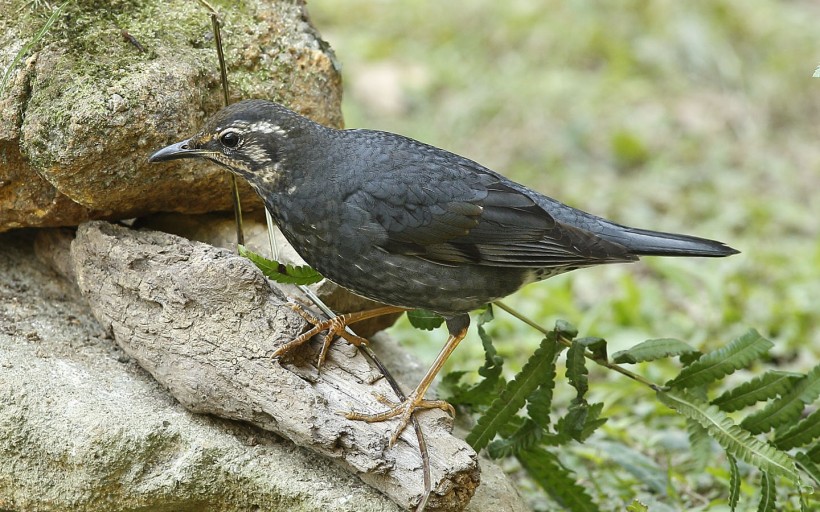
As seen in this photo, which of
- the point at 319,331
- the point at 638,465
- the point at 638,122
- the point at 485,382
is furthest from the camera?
the point at 638,122

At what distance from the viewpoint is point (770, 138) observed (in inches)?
381

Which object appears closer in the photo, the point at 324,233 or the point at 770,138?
the point at 324,233

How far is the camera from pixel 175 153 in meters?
3.85

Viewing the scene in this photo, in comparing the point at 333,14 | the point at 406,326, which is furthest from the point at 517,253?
the point at 333,14

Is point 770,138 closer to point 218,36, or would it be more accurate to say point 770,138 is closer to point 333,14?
point 333,14

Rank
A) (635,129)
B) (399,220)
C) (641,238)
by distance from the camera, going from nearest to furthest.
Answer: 1. (399,220)
2. (641,238)
3. (635,129)

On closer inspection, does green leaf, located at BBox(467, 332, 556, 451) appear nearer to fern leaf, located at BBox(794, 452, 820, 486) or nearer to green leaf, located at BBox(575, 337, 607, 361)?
green leaf, located at BBox(575, 337, 607, 361)

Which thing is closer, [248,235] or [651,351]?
[651,351]

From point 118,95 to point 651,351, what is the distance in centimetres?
262

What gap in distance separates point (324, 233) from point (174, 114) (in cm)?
82

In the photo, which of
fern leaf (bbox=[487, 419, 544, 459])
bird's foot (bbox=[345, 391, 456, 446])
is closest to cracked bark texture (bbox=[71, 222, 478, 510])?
bird's foot (bbox=[345, 391, 456, 446])

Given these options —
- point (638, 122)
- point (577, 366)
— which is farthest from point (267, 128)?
point (638, 122)

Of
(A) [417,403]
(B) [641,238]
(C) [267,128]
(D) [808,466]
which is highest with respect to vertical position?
(B) [641,238]

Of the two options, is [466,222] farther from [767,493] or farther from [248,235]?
[767,493]
